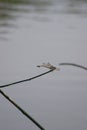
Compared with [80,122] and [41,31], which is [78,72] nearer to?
[80,122]

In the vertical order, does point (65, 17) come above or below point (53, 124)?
below

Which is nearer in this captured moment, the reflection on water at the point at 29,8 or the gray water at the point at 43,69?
the gray water at the point at 43,69

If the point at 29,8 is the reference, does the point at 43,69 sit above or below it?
above

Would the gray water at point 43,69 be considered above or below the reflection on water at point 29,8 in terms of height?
above

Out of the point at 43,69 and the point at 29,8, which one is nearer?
the point at 43,69

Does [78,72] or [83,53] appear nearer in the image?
[78,72]

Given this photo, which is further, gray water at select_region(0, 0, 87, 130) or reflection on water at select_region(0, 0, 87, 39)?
reflection on water at select_region(0, 0, 87, 39)

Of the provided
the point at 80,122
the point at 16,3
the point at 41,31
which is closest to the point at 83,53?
the point at 41,31

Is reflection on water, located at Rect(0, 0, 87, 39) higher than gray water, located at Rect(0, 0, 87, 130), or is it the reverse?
gray water, located at Rect(0, 0, 87, 130)
